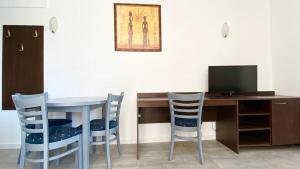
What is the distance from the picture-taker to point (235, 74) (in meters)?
3.32

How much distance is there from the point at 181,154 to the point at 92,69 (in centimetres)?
189

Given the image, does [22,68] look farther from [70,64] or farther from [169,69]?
[169,69]

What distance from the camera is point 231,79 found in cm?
332

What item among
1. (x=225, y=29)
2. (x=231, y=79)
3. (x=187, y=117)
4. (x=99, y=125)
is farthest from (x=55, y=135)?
(x=225, y=29)

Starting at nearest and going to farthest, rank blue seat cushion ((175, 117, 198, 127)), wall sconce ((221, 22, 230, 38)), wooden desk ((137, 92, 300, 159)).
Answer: blue seat cushion ((175, 117, 198, 127)) → wooden desk ((137, 92, 300, 159)) → wall sconce ((221, 22, 230, 38))

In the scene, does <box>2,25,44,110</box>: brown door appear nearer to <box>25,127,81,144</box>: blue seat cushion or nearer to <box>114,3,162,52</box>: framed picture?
<box>114,3,162,52</box>: framed picture

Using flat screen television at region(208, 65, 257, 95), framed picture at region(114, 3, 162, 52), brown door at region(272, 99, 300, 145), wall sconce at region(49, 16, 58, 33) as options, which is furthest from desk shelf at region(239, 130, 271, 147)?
wall sconce at region(49, 16, 58, 33)

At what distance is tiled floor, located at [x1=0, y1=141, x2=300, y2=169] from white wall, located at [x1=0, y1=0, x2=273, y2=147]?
1.44 ft

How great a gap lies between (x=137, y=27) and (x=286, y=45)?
2.40 meters

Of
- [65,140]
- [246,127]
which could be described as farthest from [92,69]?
[246,127]

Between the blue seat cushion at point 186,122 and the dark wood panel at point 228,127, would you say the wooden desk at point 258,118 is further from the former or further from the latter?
the blue seat cushion at point 186,122

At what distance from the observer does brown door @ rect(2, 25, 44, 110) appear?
3.19m

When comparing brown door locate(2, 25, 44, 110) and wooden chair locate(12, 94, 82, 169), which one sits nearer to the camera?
wooden chair locate(12, 94, 82, 169)

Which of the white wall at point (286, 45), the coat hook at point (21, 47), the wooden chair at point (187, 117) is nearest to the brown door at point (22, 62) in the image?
the coat hook at point (21, 47)
